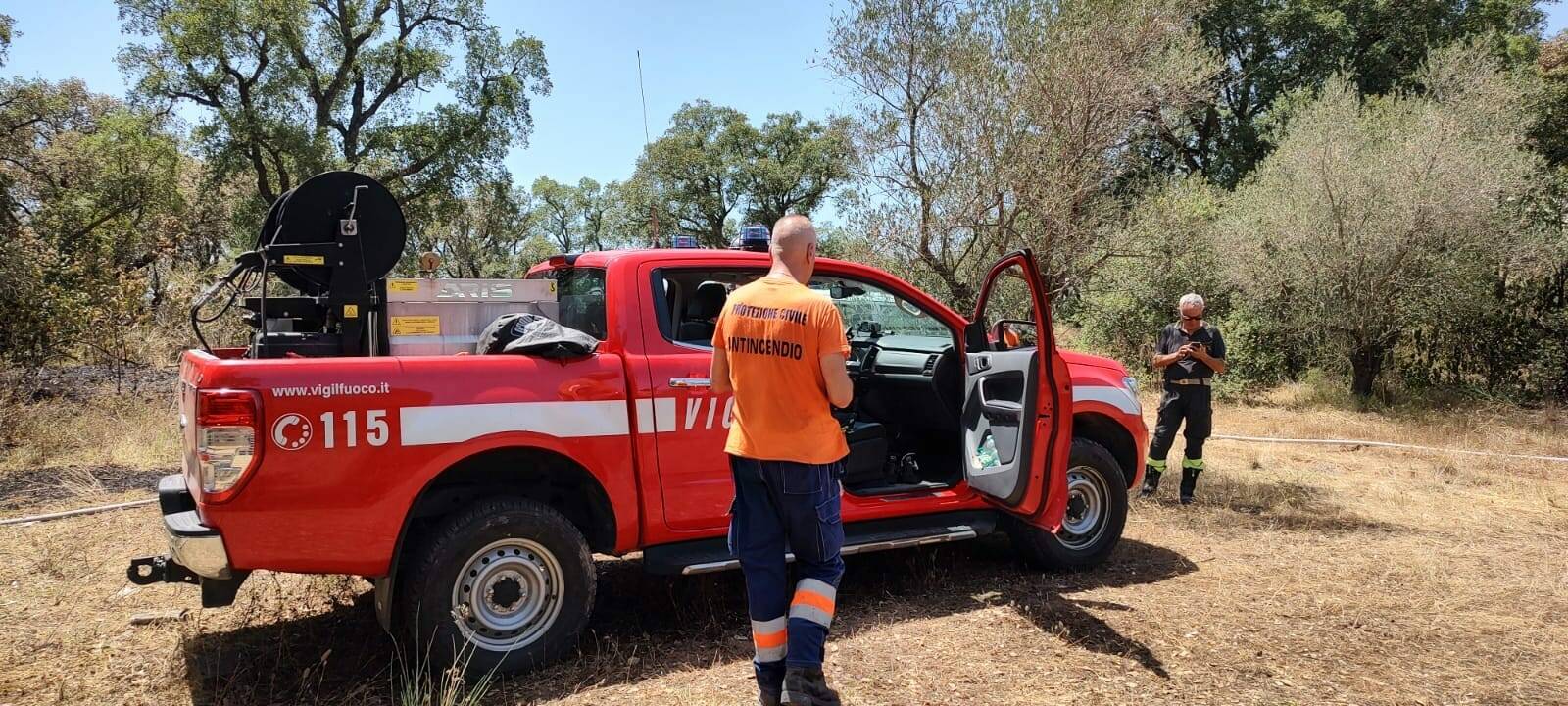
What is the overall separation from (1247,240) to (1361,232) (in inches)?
68.4

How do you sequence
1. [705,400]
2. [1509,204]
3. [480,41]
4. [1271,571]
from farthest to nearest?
[480,41] < [1509,204] < [1271,571] < [705,400]

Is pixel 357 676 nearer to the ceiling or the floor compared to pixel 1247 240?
nearer to the floor

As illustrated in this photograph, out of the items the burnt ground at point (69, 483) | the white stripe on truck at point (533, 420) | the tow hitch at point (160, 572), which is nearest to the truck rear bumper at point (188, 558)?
the tow hitch at point (160, 572)

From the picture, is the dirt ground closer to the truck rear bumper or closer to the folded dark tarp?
the truck rear bumper

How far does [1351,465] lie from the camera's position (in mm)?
8758

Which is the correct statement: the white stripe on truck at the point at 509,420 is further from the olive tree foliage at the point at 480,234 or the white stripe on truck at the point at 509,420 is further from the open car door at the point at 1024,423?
the olive tree foliage at the point at 480,234

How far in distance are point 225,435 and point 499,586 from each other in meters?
1.15

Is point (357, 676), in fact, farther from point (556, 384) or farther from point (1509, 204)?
point (1509, 204)

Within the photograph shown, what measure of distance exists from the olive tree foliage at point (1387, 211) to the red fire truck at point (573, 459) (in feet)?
32.1

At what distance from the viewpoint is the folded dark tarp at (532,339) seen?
362 centimetres

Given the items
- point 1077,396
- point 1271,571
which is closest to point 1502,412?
point 1271,571

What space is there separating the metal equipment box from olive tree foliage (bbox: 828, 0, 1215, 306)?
5949mm

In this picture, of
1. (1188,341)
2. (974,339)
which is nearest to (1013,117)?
(1188,341)


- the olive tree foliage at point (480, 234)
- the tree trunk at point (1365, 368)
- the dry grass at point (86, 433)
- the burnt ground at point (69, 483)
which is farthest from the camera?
the olive tree foliage at point (480, 234)
